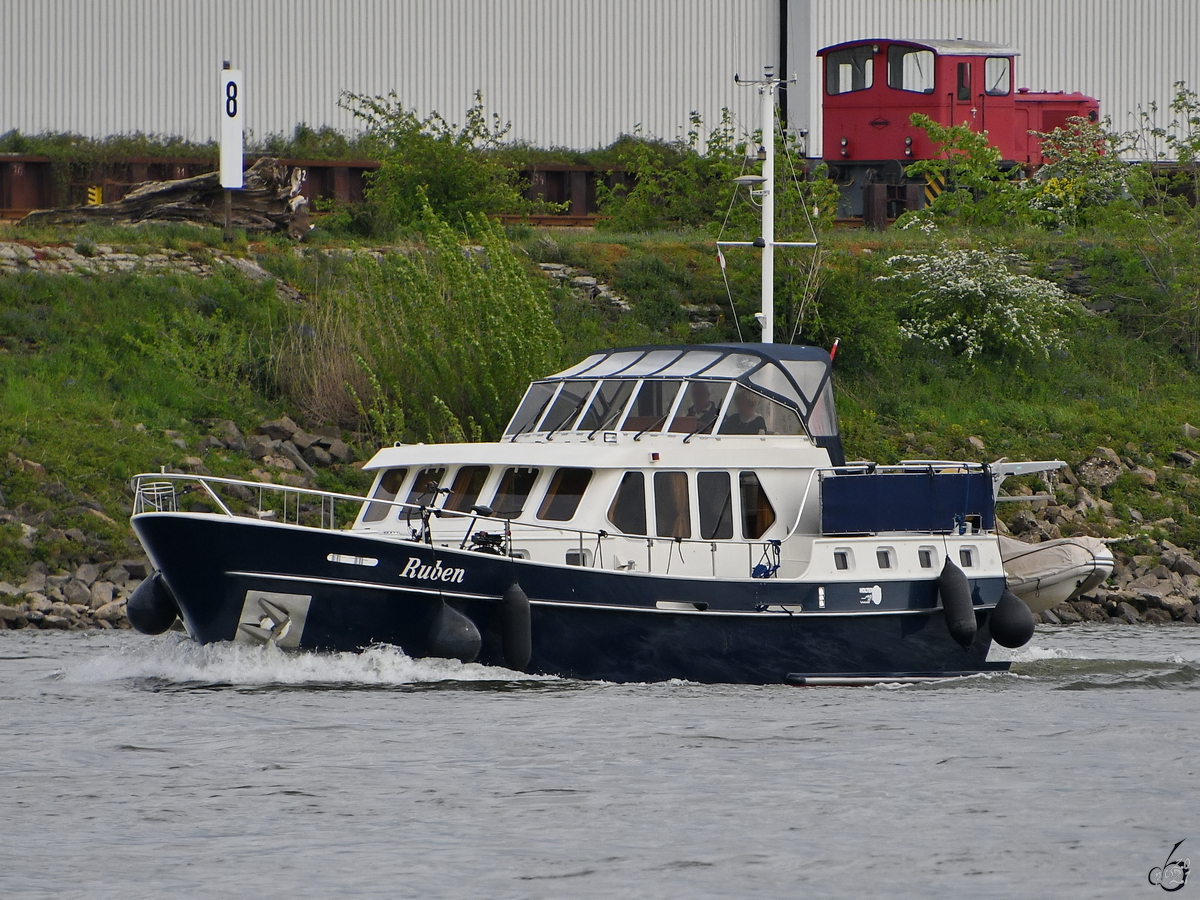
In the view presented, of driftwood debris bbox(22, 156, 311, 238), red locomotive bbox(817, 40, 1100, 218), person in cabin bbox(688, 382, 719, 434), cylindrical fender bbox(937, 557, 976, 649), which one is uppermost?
red locomotive bbox(817, 40, 1100, 218)

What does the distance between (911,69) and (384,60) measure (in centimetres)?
1191

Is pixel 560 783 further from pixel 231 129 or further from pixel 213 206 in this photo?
pixel 213 206

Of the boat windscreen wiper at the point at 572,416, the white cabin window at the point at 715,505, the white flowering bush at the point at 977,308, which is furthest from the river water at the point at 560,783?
the white flowering bush at the point at 977,308

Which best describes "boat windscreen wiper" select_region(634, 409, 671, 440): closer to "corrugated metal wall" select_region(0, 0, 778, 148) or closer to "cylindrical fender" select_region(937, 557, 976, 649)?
"cylindrical fender" select_region(937, 557, 976, 649)

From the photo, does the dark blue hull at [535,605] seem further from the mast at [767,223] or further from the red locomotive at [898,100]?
the red locomotive at [898,100]

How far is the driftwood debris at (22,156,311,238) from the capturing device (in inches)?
1389

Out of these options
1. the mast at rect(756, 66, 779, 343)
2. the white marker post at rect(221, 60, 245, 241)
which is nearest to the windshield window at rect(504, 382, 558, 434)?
the mast at rect(756, 66, 779, 343)

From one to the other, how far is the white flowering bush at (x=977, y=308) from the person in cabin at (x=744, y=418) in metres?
16.2

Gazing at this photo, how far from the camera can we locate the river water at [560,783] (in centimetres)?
1105

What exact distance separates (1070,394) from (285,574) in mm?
22008

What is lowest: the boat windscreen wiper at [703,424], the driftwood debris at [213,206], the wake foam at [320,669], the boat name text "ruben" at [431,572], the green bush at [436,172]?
the wake foam at [320,669]

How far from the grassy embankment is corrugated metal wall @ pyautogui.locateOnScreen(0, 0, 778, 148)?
17.9 ft

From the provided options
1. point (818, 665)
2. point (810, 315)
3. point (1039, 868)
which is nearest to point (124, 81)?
point (810, 315)

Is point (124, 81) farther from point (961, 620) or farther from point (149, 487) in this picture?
point (961, 620)
